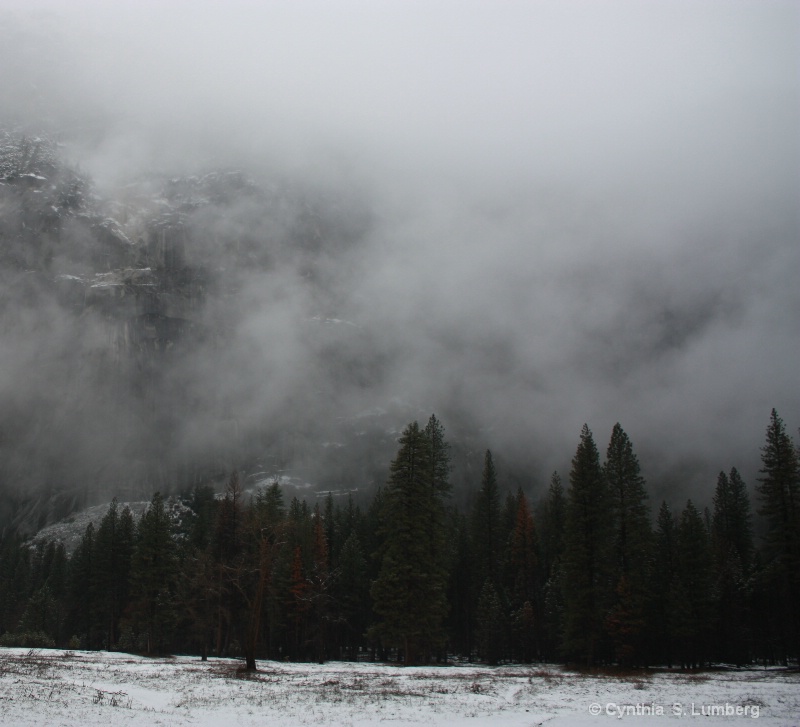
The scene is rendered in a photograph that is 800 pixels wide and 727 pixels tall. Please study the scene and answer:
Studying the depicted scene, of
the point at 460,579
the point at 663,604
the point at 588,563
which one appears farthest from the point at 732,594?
the point at 460,579

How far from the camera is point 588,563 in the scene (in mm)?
55219

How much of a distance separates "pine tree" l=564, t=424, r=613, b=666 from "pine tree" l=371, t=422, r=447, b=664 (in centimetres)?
1071

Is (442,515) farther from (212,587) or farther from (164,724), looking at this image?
(164,724)

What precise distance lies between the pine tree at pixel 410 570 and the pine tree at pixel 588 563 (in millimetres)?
10710

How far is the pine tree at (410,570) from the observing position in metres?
53.2

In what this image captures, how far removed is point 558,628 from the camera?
73062 millimetres

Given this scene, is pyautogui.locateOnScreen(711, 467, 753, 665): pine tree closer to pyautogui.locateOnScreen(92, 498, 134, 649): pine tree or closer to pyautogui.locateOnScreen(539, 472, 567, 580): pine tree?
pyautogui.locateOnScreen(539, 472, 567, 580): pine tree

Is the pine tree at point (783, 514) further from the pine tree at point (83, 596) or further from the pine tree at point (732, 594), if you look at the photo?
the pine tree at point (83, 596)

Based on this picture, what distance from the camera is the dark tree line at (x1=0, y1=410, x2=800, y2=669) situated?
54219 millimetres

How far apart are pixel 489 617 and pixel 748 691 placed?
4315 cm

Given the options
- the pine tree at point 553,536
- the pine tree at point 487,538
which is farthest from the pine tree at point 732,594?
the pine tree at point 487,538

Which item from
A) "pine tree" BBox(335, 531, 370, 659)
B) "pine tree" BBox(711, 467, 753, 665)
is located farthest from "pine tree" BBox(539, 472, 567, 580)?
"pine tree" BBox(335, 531, 370, 659)

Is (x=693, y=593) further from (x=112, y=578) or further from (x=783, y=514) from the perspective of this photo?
(x=112, y=578)

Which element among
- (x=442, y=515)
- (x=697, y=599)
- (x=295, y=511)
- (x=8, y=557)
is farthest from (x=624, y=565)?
(x=8, y=557)
